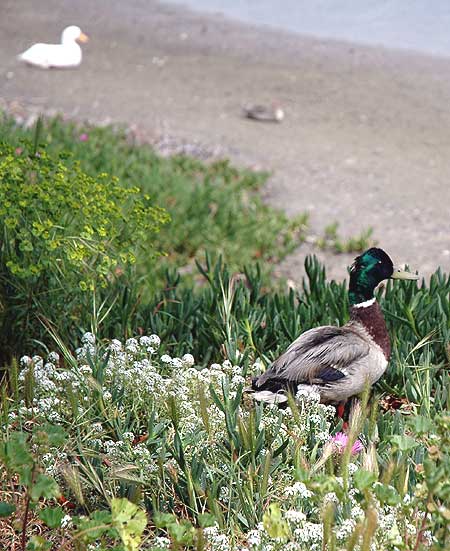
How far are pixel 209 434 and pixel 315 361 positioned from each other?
0.65 m

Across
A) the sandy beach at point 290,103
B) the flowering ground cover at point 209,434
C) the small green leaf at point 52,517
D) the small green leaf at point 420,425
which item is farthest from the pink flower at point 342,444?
the sandy beach at point 290,103

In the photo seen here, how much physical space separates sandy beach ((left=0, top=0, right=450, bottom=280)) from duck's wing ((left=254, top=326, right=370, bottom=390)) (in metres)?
3.64

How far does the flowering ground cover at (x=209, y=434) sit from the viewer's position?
8.16 ft

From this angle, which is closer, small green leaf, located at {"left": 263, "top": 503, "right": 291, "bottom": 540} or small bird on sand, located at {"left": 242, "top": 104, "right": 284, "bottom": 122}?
small green leaf, located at {"left": 263, "top": 503, "right": 291, "bottom": 540}

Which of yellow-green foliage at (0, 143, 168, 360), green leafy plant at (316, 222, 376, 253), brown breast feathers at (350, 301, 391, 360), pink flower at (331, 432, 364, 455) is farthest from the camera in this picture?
green leafy plant at (316, 222, 376, 253)

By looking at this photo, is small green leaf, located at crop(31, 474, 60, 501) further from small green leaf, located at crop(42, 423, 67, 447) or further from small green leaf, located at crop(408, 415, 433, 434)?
small green leaf, located at crop(408, 415, 433, 434)

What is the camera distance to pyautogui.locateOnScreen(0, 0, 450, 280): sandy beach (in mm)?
8297

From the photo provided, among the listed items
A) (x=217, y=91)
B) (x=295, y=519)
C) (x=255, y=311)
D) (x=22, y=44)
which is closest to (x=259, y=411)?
(x=295, y=519)

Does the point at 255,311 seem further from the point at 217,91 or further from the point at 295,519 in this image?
the point at 217,91

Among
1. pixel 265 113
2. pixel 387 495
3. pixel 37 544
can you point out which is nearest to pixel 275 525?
pixel 387 495

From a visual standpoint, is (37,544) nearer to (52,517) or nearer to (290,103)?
(52,517)

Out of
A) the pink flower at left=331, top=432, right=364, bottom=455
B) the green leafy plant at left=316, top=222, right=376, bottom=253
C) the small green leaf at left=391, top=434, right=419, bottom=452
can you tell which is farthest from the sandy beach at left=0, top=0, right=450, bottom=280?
the small green leaf at left=391, top=434, right=419, bottom=452

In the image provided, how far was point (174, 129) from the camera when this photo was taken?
10062 mm

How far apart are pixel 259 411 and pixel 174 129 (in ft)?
23.9
